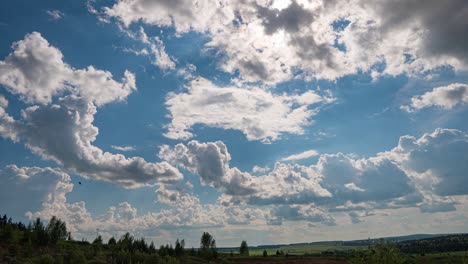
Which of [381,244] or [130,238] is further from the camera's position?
[130,238]

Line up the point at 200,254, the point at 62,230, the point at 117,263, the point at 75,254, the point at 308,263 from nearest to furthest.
→ the point at 75,254 < the point at 117,263 < the point at 308,263 < the point at 200,254 < the point at 62,230

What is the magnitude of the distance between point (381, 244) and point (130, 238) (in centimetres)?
14065

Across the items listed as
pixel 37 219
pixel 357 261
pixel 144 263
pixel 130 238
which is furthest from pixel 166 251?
pixel 357 261

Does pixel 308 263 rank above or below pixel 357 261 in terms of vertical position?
below

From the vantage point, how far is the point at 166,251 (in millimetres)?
153875

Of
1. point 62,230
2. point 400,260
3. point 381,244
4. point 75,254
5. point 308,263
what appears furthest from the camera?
point 62,230

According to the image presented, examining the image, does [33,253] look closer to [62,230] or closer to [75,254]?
[75,254]

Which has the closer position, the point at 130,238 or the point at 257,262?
the point at 257,262

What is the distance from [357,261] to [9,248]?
380 feet

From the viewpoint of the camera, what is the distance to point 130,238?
537 feet

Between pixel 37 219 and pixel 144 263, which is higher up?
pixel 37 219

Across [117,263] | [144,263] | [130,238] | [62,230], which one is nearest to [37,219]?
[62,230]

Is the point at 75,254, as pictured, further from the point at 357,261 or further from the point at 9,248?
the point at 357,261

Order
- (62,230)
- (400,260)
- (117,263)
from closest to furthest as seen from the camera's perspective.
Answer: (400,260)
(117,263)
(62,230)
